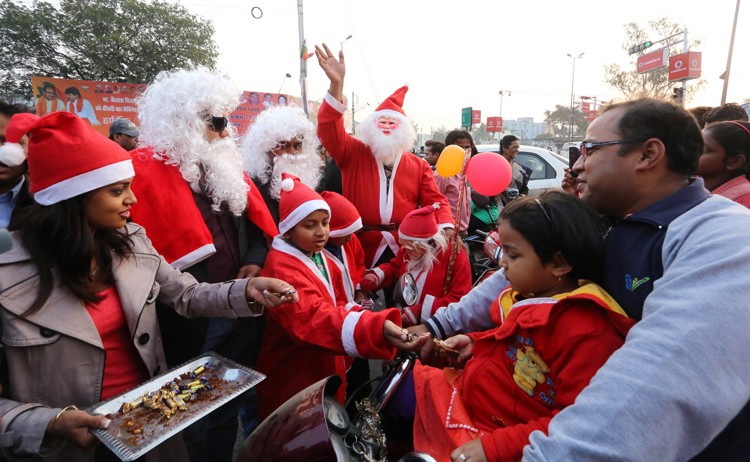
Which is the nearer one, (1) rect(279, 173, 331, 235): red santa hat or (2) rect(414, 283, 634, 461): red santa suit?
(2) rect(414, 283, 634, 461): red santa suit

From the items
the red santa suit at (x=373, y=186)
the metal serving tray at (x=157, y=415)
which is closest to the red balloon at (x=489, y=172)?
the red santa suit at (x=373, y=186)

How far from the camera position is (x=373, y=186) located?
11.4 feet

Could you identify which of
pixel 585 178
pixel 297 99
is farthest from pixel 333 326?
pixel 297 99

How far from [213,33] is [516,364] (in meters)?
27.5

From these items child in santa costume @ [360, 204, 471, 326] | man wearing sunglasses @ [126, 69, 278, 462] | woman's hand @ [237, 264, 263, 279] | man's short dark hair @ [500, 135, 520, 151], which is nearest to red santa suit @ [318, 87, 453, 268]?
child in santa costume @ [360, 204, 471, 326]

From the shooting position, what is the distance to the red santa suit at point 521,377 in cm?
117

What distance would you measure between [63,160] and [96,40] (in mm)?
25479

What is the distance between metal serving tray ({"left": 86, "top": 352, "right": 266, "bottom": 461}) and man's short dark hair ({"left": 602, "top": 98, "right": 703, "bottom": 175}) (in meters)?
1.62

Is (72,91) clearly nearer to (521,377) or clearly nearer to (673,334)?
(521,377)

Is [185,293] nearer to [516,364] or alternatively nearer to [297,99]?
[516,364]

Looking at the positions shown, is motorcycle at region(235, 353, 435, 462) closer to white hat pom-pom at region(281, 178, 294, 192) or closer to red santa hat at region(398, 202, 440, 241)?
white hat pom-pom at region(281, 178, 294, 192)

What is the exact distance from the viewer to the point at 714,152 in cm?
270

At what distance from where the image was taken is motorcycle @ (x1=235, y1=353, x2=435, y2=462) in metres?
1.18

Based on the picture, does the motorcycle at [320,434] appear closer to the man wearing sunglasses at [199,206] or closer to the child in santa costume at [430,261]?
the man wearing sunglasses at [199,206]
